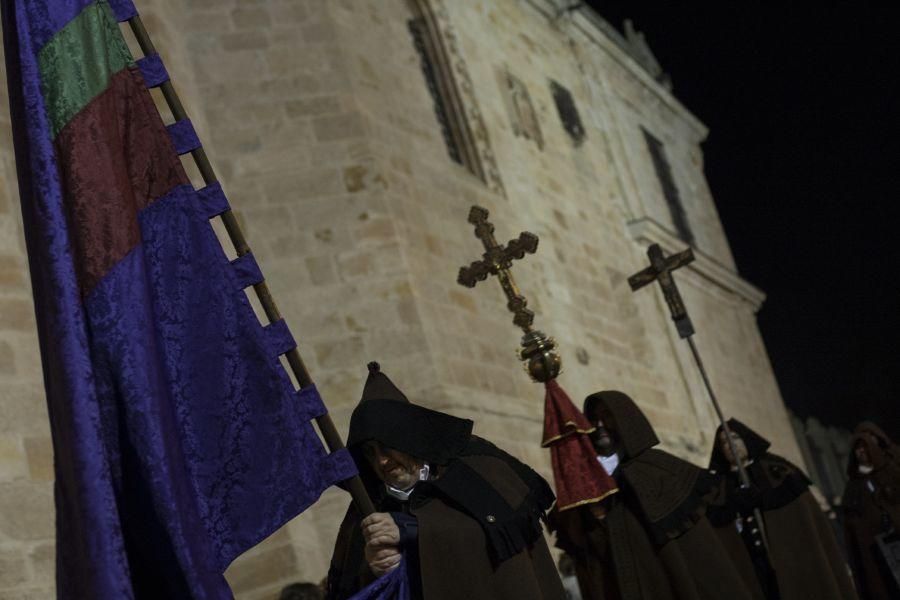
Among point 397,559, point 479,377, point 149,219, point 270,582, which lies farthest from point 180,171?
point 479,377

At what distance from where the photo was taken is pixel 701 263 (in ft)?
64.4

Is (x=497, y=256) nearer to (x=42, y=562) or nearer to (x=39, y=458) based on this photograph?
(x=39, y=458)

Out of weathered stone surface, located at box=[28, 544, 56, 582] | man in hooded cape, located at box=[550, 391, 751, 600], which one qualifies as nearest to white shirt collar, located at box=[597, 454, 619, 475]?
man in hooded cape, located at box=[550, 391, 751, 600]

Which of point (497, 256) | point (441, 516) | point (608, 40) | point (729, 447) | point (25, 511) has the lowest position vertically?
point (441, 516)

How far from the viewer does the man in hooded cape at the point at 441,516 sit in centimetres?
457

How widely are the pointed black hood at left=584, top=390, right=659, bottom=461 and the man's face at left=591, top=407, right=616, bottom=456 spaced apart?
0.11 ft

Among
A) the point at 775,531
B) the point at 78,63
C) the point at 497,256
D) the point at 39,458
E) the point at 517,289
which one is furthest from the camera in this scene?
the point at 775,531

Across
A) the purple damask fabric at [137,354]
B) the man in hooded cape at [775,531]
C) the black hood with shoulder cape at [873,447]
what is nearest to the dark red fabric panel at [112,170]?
the purple damask fabric at [137,354]

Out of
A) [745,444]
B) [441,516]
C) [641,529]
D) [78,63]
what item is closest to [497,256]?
[641,529]

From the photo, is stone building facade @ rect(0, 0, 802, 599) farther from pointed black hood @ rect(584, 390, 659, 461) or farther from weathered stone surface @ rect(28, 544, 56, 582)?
pointed black hood @ rect(584, 390, 659, 461)

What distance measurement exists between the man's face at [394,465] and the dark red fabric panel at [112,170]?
3.79 ft

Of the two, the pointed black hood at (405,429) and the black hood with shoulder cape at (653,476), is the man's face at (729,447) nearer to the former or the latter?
the black hood with shoulder cape at (653,476)

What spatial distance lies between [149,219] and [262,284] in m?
0.38

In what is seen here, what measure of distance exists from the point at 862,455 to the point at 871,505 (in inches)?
15.6
